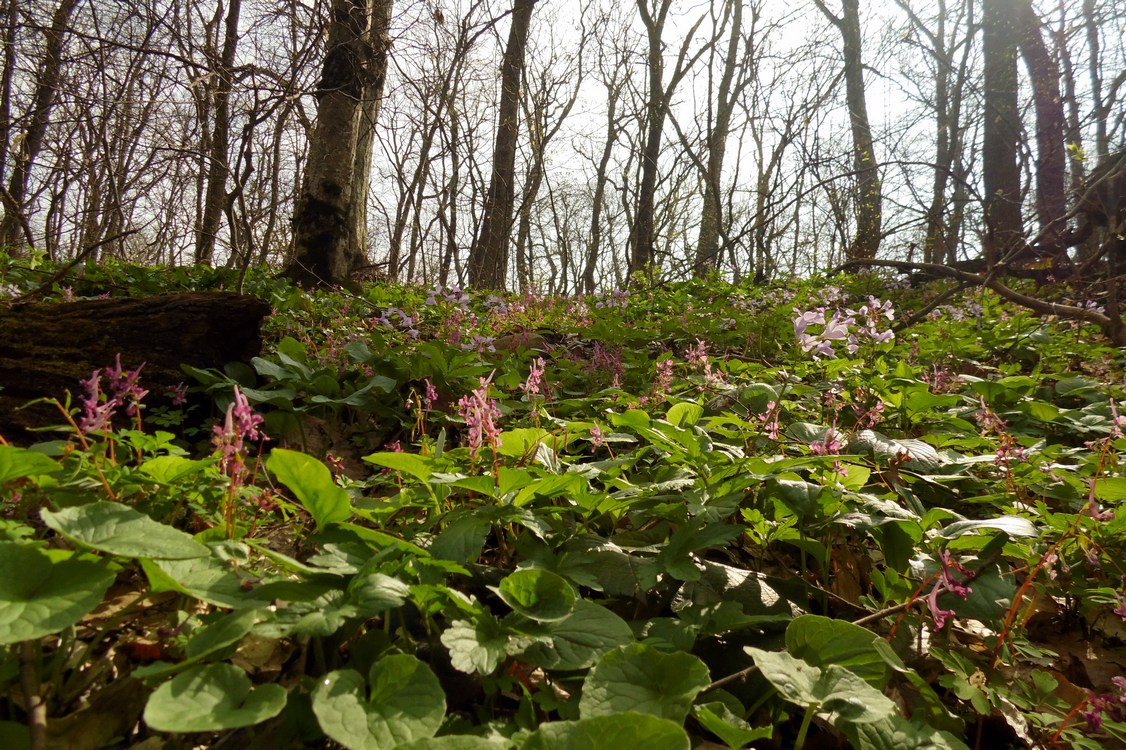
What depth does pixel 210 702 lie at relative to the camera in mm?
788

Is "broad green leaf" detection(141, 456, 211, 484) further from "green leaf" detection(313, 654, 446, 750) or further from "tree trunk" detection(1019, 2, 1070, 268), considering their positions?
"tree trunk" detection(1019, 2, 1070, 268)

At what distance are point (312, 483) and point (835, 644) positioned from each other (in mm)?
1065

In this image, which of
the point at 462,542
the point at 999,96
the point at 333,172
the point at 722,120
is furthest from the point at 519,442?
the point at 722,120

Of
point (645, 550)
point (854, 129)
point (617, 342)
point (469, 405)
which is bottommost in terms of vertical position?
point (645, 550)

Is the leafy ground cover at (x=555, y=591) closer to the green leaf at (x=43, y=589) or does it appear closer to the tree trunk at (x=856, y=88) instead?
the green leaf at (x=43, y=589)

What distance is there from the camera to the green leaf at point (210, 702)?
0.73 meters

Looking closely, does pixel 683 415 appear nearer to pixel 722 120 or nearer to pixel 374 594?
pixel 374 594

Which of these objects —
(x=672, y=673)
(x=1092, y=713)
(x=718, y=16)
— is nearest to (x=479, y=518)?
(x=672, y=673)

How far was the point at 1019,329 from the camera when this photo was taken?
4.49 meters

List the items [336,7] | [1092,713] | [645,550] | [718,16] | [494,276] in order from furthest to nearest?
[718,16]
[494,276]
[336,7]
[645,550]
[1092,713]

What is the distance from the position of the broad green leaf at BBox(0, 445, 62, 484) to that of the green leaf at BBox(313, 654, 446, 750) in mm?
662

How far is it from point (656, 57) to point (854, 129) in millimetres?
4472

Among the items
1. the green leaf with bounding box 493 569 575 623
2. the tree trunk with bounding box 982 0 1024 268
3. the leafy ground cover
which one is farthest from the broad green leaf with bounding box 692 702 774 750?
the tree trunk with bounding box 982 0 1024 268

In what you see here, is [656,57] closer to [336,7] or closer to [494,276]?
[494,276]
